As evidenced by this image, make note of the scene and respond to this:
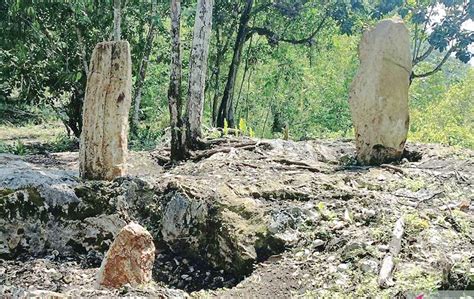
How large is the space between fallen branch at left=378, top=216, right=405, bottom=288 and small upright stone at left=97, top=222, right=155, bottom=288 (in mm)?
2122

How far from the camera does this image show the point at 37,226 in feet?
19.1

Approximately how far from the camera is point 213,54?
15.8 m

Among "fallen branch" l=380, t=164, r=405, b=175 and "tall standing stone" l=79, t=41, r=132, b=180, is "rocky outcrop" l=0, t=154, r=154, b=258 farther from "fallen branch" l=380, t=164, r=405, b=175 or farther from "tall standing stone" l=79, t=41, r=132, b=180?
"fallen branch" l=380, t=164, r=405, b=175

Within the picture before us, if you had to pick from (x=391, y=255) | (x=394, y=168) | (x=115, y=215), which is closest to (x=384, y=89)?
(x=394, y=168)

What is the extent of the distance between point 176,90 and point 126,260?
13.1ft

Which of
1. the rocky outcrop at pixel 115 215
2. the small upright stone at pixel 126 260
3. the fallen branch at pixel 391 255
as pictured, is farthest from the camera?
the rocky outcrop at pixel 115 215

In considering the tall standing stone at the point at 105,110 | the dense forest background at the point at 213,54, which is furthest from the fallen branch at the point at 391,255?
the dense forest background at the point at 213,54

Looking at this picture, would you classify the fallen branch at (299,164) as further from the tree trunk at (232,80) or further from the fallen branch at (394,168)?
the tree trunk at (232,80)

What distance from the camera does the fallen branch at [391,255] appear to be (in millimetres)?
4023

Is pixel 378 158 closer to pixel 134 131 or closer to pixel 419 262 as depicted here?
pixel 419 262

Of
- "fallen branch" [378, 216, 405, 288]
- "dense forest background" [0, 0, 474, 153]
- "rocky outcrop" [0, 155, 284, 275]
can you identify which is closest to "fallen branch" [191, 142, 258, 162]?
"dense forest background" [0, 0, 474, 153]

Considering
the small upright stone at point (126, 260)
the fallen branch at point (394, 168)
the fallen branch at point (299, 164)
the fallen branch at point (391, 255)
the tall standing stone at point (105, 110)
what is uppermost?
the tall standing stone at point (105, 110)

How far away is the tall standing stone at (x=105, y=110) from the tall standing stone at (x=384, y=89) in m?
3.37

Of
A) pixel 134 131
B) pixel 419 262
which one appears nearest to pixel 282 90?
pixel 134 131
